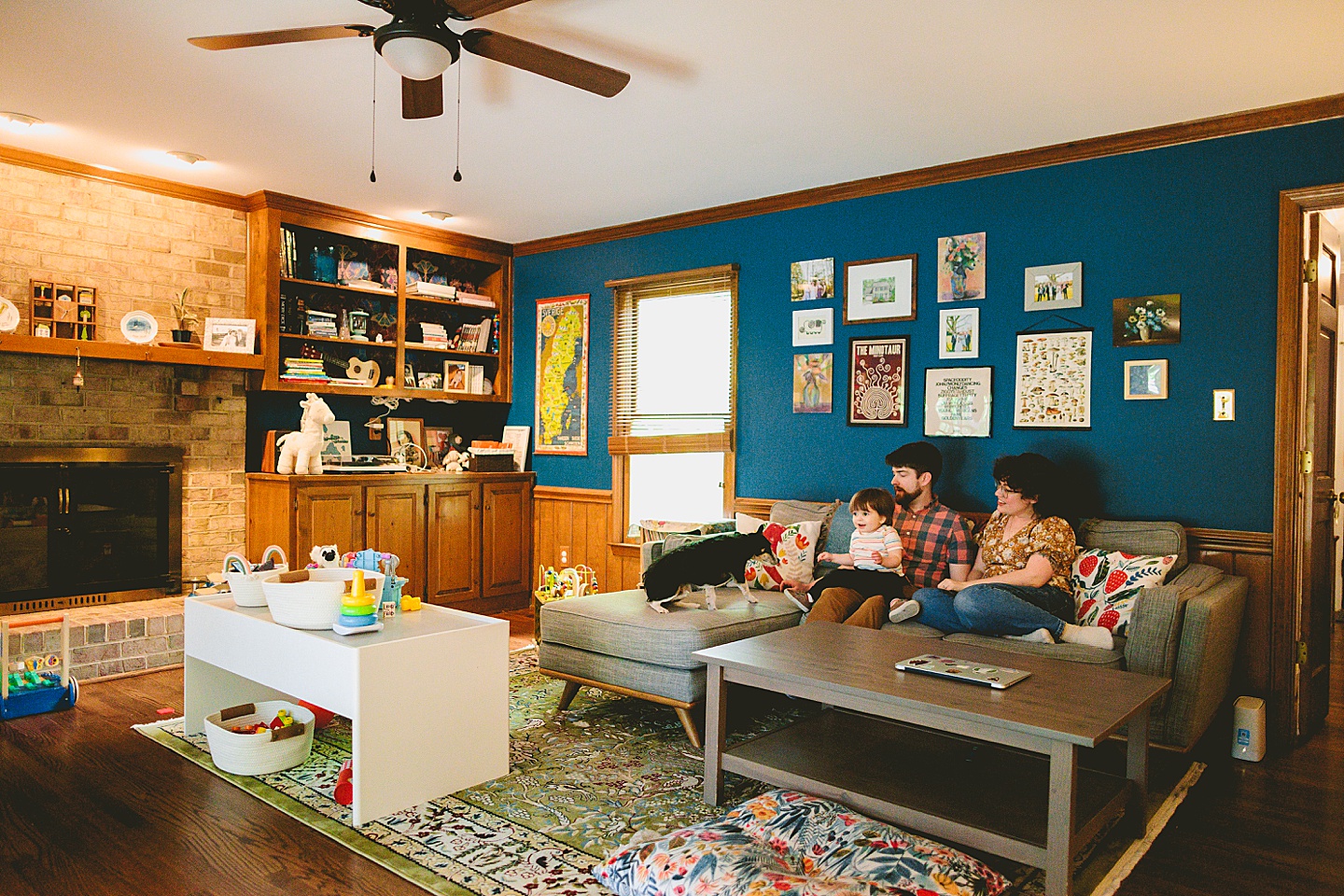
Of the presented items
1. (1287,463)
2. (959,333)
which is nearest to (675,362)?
(959,333)

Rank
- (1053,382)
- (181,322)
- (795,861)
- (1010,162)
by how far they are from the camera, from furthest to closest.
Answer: (181,322) < (1010,162) < (1053,382) < (795,861)

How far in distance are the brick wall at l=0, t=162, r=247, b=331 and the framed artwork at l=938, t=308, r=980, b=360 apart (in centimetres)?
393

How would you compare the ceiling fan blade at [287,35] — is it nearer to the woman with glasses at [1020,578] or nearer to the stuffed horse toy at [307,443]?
the stuffed horse toy at [307,443]

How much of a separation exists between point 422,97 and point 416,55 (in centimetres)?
43

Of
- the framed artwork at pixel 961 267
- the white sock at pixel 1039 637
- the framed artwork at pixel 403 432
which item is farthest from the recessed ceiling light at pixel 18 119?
the white sock at pixel 1039 637

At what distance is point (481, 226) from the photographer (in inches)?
235

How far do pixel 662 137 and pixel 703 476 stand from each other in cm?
213

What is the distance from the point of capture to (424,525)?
5.66m

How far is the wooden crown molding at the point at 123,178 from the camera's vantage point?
4434 mm

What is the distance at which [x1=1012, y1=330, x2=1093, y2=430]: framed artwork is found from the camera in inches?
158

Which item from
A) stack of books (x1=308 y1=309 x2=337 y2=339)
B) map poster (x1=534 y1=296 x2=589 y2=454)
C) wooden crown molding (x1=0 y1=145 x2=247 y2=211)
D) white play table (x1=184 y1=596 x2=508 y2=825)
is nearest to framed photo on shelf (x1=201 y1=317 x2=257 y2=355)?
stack of books (x1=308 y1=309 x2=337 y2=339)

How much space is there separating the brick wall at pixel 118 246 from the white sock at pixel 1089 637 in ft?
15.2

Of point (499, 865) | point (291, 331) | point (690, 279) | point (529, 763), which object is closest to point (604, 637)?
point (529, 763)

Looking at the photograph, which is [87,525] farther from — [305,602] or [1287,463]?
[1287,463]
